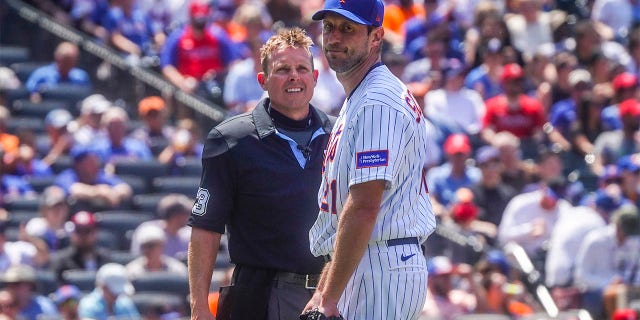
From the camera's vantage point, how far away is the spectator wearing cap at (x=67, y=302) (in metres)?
9.81

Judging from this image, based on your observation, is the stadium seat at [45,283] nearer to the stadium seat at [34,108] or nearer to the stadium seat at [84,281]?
the stadium seat at [84,281]

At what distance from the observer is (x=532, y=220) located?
461 inches

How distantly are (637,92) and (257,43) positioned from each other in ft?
12.0

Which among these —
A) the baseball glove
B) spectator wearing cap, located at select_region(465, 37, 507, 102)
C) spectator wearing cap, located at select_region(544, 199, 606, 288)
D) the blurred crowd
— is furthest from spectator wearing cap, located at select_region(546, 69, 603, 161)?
the baseball glove

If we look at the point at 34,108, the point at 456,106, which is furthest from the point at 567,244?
the point at 34,108

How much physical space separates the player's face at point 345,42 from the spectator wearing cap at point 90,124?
24.9 ft

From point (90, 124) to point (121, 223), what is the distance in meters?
1.22

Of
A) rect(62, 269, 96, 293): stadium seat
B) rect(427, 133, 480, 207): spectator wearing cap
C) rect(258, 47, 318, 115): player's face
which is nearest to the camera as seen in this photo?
rect(258, 47, 318, 115): player's face

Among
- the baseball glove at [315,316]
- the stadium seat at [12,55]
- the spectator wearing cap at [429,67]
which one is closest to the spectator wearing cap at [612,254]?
the spectator wearing cap at [429,67]

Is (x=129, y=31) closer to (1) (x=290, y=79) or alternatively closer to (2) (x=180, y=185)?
(2) (x=180, y=185)

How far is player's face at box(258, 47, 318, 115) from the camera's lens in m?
5.96

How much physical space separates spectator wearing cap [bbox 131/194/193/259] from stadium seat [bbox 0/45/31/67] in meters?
3.52

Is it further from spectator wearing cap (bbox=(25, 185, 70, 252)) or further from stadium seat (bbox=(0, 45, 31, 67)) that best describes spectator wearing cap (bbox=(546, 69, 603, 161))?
stadium seat (bbox=(0, 45, 31, 67))

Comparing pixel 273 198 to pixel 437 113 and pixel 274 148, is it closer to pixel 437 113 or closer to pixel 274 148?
pixel 274 148
